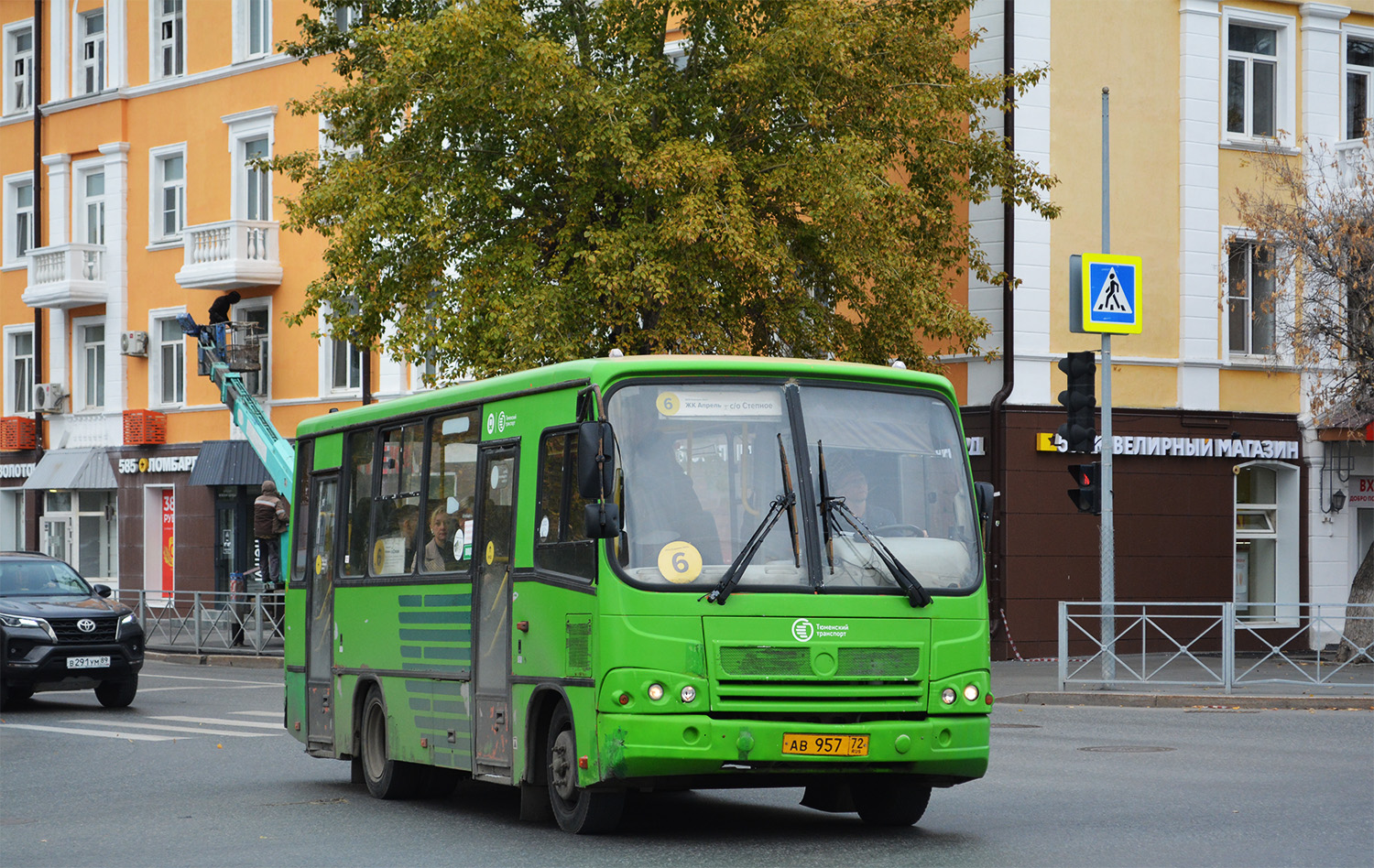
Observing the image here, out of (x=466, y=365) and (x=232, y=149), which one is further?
(x=232, y=149)

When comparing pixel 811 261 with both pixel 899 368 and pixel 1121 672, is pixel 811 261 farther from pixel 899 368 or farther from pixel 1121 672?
pixel 899 368

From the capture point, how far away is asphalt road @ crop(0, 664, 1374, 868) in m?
10.4

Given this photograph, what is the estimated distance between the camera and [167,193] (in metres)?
43.8

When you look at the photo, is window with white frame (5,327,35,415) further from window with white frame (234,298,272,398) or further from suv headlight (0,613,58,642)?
suv headlight (0,613,58,642)

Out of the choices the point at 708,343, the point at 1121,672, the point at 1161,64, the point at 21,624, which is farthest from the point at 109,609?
the point at 1161,64

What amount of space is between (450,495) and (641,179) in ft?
34.9

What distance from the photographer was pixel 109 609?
882 inches

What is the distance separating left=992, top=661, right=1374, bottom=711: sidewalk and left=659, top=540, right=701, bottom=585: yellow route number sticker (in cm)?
1230

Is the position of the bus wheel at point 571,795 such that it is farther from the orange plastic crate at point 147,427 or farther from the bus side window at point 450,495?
the orange plastic crate at point 147,427

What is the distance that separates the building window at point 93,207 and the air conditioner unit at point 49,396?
3.40 m

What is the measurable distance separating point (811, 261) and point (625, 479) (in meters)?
14.5

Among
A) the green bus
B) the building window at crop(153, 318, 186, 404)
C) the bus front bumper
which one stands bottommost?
the bus front bumper

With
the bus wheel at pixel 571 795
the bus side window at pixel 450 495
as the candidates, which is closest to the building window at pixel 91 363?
the bus side window at pixel 450 495

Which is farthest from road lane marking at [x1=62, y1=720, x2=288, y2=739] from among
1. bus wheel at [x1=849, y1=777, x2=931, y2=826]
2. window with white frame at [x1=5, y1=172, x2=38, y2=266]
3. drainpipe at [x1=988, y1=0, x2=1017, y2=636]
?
window with white frame at [x1=5, y1=172, x2=38, y2=266]
